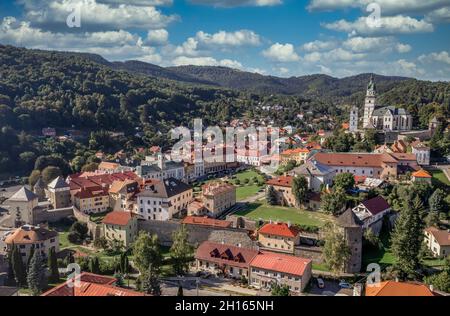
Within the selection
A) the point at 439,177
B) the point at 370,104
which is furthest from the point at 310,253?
the point at 370,104

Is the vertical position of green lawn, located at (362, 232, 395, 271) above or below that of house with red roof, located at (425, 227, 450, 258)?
below

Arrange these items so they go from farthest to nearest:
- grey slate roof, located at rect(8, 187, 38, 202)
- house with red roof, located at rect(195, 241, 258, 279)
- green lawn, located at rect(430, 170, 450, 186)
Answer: green lawn, located at rect(430, 170, 450, 186) < grey slate roof, located at rect(8, 187, 38, 202) < house with red roof, located at rect(195, 241, 258, 279)

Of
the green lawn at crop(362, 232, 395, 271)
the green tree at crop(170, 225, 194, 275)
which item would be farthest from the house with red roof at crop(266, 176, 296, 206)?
the green tree at crop(170, 225, 194, 275)

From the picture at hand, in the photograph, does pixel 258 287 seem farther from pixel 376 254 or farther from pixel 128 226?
pixel 128 226

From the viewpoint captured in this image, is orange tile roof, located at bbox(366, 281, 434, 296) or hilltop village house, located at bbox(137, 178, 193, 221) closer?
orange tile roof, located at bbox(366, 281, 434, 296)

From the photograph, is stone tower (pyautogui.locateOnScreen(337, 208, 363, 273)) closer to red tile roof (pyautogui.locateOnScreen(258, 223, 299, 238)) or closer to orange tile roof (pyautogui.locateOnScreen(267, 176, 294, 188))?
red tile roof (pyautogui.locateOnScreen(258, 223, 299, 238))

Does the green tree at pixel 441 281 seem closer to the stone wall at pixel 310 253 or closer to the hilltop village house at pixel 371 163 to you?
the stone wall at pixel 310 253

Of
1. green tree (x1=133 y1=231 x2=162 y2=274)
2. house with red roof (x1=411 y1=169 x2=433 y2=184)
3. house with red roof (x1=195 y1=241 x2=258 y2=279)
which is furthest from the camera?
house with red roof (x1=411 y1=169 x2=433 y2=184)
